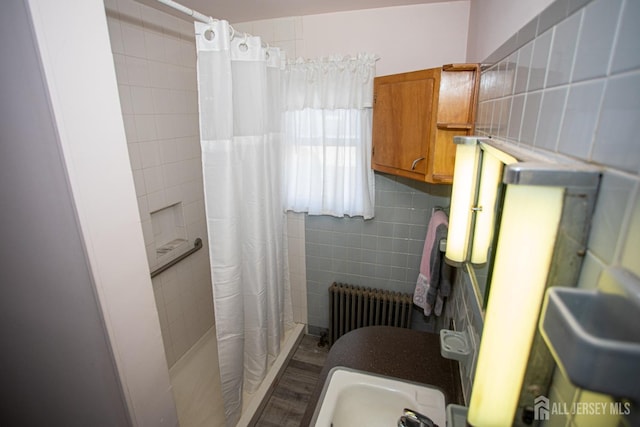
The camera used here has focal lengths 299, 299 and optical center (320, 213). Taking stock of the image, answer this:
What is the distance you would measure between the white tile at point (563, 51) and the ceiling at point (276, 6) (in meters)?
1.41

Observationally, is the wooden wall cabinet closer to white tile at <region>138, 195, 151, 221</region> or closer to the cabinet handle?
the cabinet handle

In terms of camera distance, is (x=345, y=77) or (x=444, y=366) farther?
(x=345, y=77)

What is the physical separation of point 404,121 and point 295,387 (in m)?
1.82

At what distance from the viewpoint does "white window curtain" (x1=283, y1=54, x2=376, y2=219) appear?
1.85 metres

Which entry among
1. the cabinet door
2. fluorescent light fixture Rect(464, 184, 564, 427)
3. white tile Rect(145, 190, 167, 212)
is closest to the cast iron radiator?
the cabinet door

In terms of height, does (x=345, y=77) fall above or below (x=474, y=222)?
above

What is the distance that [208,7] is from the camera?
1774 mm

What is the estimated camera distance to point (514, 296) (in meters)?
0.39

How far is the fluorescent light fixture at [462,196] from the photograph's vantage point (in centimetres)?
83

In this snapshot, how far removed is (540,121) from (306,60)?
1.62 meters

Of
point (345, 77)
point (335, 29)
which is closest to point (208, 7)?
point (335, 29)

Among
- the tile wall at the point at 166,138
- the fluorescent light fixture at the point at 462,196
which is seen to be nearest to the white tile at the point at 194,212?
the tile wall at the point at 166,138

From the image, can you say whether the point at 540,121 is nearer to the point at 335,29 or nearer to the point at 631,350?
the point at 631,350

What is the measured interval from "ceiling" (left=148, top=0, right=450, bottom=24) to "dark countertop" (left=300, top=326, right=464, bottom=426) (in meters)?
1.77
